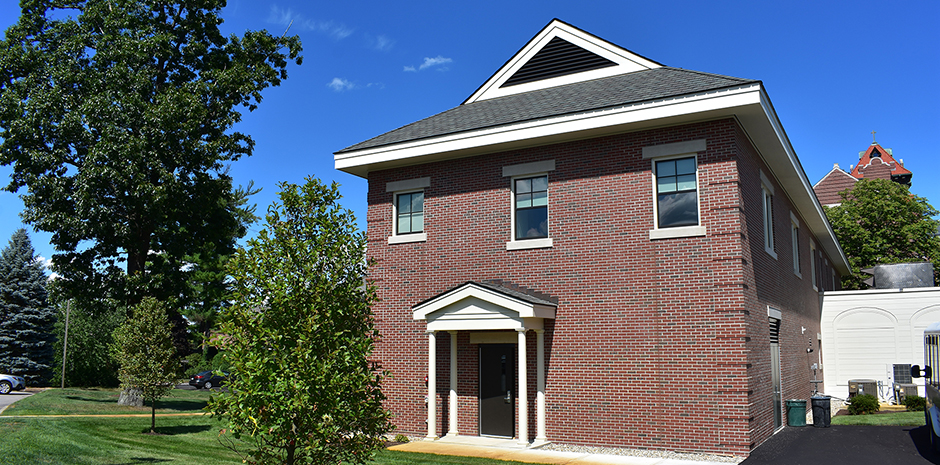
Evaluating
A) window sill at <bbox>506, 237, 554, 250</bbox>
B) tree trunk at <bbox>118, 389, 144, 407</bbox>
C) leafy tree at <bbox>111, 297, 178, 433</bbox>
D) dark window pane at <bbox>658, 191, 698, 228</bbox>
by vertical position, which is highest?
dark window pane at <bbox>658, 191, 698, 228</bbox>

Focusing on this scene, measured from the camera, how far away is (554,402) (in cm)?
1478

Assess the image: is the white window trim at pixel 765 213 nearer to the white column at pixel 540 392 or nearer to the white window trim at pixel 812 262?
the white column at pixel 540 392

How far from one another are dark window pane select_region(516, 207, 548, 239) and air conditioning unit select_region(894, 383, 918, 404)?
17.4 metres

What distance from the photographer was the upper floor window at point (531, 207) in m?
15.8

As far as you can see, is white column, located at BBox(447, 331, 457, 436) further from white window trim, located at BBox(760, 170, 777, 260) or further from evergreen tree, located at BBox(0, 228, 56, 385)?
evergreen tree, located at BBox(0, 228, 56, 385)

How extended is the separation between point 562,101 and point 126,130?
56.1ft

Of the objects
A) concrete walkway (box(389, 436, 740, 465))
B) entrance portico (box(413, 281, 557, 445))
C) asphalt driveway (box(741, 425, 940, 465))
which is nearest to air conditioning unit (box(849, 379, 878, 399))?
asphalt driveway (box(741, 425, 940, 465))

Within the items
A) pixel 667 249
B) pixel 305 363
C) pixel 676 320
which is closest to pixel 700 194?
pixel 667 249

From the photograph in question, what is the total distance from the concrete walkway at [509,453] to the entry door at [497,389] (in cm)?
38

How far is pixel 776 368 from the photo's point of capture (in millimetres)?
17062

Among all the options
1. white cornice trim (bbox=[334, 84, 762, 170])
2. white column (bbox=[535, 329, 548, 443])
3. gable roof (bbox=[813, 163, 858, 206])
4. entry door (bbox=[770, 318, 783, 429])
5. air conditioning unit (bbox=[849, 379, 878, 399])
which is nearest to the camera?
white cornice trim (bbox=[334, 84, 762, 170])

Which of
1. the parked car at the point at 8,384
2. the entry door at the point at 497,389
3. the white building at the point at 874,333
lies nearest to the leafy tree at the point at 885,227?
the white building at the point at 874,333

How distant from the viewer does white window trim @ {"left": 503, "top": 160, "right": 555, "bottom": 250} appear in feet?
50.9

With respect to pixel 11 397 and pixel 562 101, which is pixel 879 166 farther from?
pixel 11 397
